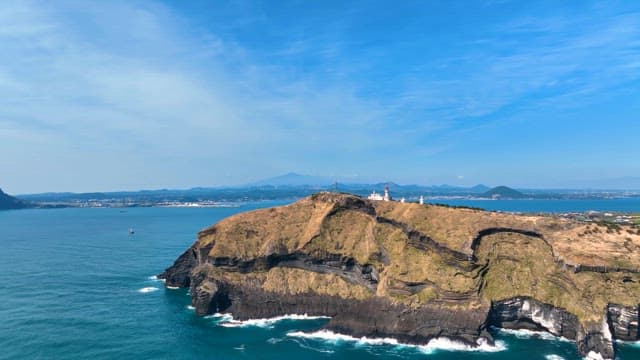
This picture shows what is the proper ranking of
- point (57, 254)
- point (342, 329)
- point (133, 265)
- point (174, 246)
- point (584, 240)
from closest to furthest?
point (342, 329)
point (584, 240)
point (133, 265)
point (57, 254)
point (174, 246)

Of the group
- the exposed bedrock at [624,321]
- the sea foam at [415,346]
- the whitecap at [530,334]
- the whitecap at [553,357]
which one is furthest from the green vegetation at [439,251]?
the whitecap at [553,357]

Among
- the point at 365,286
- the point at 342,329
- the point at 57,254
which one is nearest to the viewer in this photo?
the point at 342,329

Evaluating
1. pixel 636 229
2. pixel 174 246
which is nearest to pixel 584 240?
pixel 636 229

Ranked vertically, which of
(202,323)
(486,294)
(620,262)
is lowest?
(202,323)

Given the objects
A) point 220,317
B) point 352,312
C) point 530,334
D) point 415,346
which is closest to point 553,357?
point 530,334

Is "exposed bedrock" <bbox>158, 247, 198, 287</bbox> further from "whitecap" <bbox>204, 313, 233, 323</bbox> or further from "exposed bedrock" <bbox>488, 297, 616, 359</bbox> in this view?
"exposed bedrock" <bbox>488, 297, 616, 359</bbox>

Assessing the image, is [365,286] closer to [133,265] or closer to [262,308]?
[262,308]

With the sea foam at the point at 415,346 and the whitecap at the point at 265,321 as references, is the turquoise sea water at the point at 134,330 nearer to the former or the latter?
the sea foam at the point at 415,346
